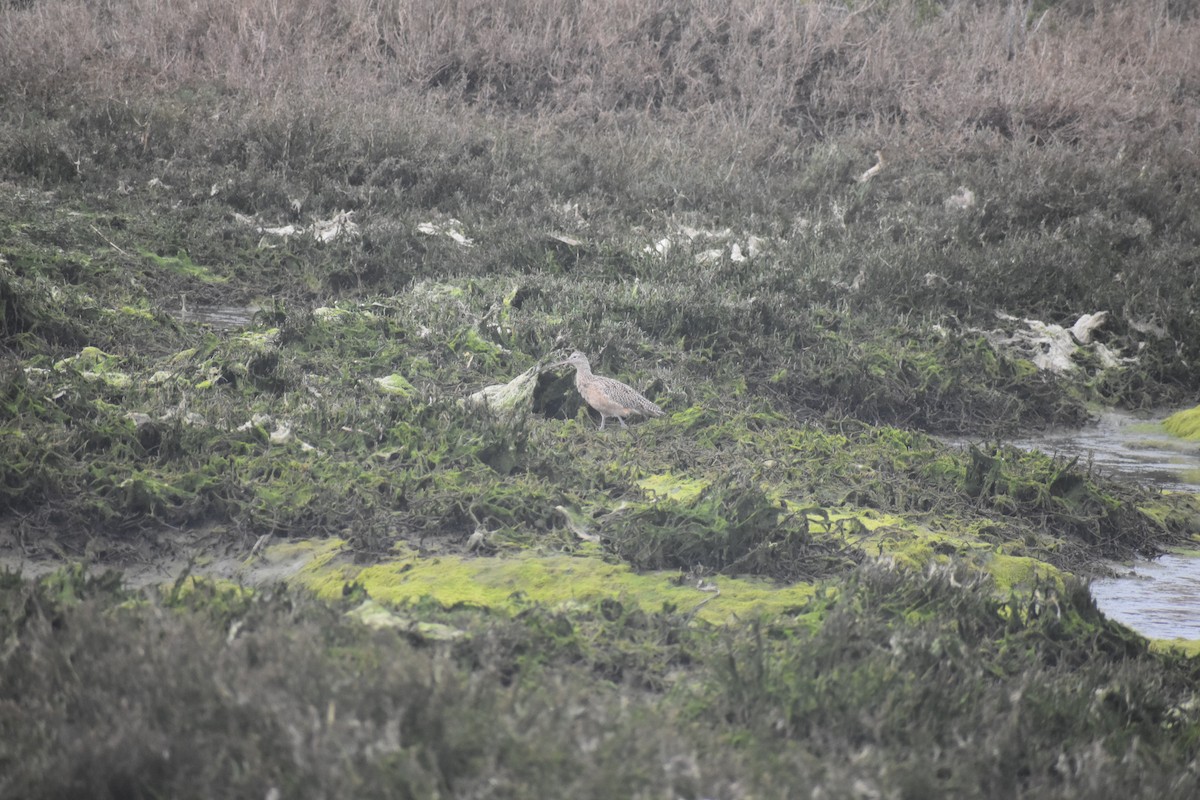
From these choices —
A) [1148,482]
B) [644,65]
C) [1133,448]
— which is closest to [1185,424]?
[1133,448]

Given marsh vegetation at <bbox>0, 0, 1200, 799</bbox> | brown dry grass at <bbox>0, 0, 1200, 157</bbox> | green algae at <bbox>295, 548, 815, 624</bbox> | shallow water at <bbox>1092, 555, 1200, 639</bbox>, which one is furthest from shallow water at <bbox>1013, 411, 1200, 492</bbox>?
brown dry grass at <bbox>0, 0, 1200, 157</bbox>

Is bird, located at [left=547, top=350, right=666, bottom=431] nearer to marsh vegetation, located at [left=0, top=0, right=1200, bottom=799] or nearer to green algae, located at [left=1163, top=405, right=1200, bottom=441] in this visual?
marsh vegetation, located at [left=0, top=0, right=1200, bottom=799]

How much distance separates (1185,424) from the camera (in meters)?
9.74

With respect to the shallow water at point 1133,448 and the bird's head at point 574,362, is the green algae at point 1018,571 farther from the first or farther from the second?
the bird's head at point 574,362

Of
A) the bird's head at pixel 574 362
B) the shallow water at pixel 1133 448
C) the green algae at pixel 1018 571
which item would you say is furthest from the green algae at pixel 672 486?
the shallow water at pixel 1133 448

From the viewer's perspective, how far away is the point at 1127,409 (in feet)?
33.7

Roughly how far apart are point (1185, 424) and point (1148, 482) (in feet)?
6.36

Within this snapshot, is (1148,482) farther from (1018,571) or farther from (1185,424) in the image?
(1018,571)

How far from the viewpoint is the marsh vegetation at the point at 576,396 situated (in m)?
3.67

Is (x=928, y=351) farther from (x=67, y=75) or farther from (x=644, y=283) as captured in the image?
(x=67, y=75)

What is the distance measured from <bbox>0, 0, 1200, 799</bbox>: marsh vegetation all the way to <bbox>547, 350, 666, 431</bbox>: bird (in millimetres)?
223

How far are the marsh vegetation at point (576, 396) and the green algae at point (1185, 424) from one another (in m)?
0.52

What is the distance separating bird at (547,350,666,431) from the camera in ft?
25.1

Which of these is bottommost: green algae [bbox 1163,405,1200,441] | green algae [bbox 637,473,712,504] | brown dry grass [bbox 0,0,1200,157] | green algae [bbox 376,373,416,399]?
green algae [bbox 1163,405,1200,441]
